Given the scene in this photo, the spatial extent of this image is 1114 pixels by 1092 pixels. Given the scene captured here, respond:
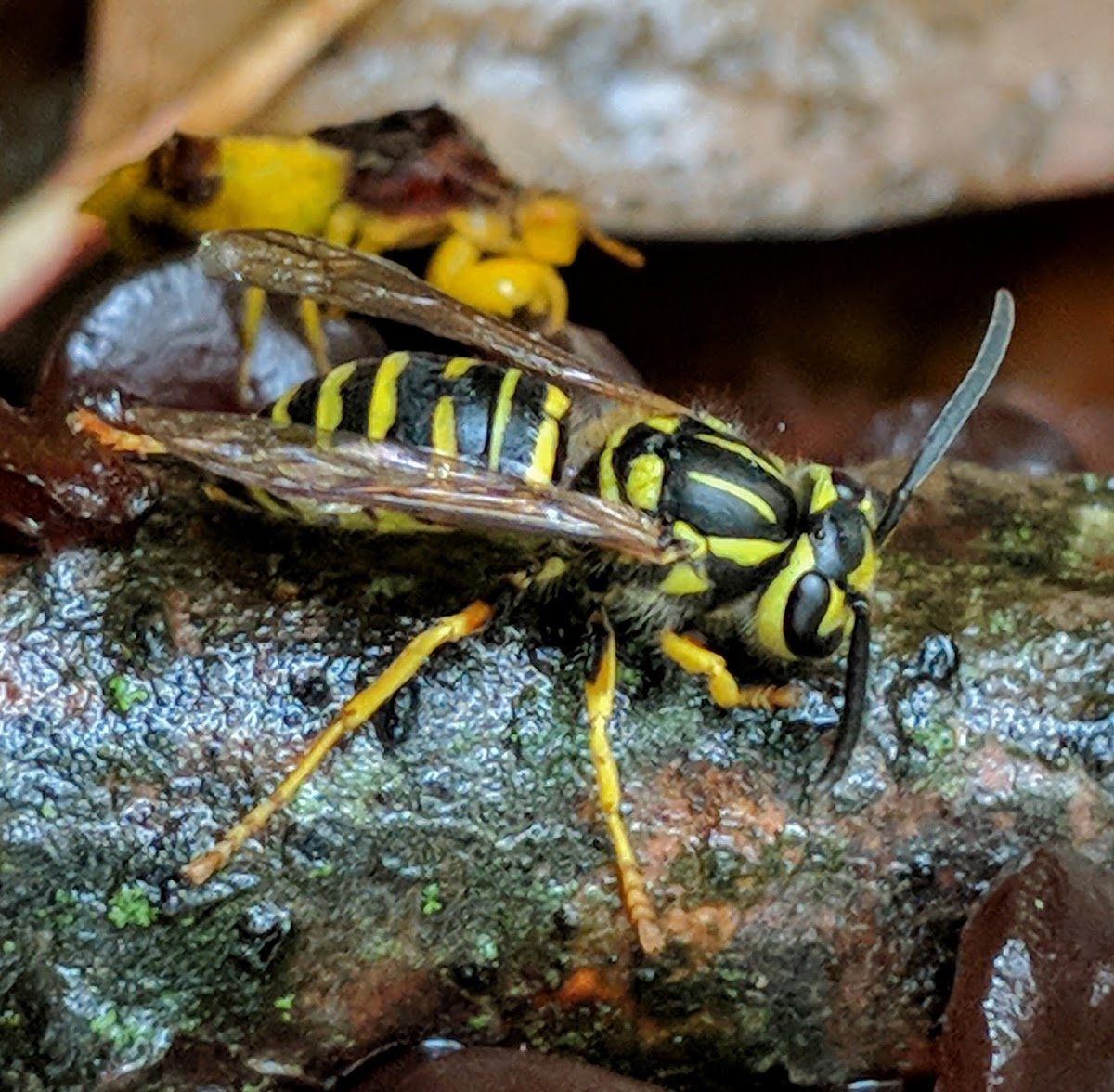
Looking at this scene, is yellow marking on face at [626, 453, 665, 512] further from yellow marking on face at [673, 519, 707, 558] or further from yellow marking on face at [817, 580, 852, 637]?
yellow marking on face at [817, 580, 852, 637]

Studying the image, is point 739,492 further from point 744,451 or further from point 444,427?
point 444,427

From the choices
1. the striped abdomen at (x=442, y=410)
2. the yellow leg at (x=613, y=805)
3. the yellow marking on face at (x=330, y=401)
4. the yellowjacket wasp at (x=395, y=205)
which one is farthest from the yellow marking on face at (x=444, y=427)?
the yellowjacket wasp at (x=395, y=205)

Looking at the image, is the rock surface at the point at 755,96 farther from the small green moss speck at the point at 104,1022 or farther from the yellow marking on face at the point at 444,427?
the small green moss speck at the point at 104,1022

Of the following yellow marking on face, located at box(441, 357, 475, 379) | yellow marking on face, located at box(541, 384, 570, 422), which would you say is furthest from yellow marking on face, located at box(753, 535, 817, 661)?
yellow marking on face, located at box(441, 357, 475, 379)

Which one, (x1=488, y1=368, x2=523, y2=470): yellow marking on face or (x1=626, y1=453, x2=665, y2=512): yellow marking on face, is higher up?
(x1=488, y1=368, x2=523, y2=470): yellow marking on face

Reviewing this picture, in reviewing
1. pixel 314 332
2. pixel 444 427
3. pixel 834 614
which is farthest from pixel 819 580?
pixel 314 332

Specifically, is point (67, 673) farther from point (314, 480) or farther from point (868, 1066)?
point (868, 1066)
